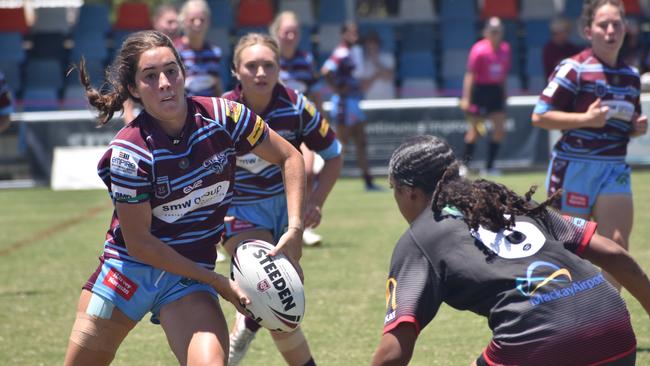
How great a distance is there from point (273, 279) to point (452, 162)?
0.82m

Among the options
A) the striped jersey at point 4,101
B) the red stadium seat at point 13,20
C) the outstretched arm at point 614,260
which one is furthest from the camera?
the red stadium seat at point 13,20

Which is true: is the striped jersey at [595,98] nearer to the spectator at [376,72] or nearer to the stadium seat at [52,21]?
the spectator at [376,72]

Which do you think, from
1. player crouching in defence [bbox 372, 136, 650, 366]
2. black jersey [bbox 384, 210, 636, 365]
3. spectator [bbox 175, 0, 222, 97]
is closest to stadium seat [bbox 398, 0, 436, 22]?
spectator [bbox 175, 0, 222, 97]

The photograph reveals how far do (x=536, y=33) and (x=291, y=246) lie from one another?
16529 millimetres

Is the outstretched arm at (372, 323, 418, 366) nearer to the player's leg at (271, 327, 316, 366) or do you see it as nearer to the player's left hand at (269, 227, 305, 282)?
the player's left hand at (269, 227, 305, 282)

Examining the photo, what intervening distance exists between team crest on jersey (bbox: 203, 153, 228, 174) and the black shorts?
11.0 meters

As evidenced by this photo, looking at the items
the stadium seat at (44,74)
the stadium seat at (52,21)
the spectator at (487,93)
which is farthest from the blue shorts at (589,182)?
the stadium seat at (52,21)

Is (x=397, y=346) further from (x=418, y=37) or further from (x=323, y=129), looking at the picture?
(x=418, y=37)

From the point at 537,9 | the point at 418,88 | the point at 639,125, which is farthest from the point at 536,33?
the point at 639,125

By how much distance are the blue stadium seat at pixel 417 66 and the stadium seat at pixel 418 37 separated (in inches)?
12.9

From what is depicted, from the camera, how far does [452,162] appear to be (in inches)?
144

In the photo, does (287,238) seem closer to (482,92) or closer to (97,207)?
(97,207)

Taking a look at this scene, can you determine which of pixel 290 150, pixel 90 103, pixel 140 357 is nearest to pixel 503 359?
pixel 290 150

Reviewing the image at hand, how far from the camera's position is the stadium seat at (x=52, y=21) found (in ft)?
66.3
